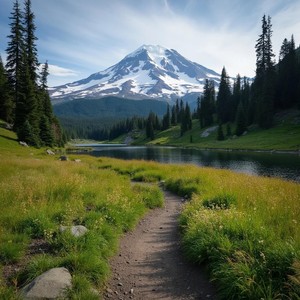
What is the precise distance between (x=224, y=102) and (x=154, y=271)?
120 m

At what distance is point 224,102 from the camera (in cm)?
12019

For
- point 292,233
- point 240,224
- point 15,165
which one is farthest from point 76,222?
point 15,165

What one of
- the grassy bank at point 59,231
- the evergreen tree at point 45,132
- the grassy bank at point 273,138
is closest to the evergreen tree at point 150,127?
the grassy bank at point 273,138

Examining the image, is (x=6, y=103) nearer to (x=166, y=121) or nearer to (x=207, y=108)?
(x=207, y=108)

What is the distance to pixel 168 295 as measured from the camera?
612 centimetres

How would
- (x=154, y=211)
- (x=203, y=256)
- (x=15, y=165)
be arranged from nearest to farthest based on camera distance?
(x=203, y=256) < (x=154, y=211) < (x=15, y=165)

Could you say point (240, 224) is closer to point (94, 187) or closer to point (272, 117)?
point (94, 187)

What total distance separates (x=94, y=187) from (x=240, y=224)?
8.07 m

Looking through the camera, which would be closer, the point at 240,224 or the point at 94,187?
the point at 240,224

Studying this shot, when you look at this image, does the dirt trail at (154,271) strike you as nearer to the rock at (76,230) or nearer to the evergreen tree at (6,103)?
the rock at (76,230)

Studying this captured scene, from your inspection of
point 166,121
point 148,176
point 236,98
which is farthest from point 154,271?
point 166,121

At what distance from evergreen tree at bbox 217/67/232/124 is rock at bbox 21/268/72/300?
383 feet

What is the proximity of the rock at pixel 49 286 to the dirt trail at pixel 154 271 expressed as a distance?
1.10 m

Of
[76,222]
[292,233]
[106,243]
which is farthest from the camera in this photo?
[76,222]
